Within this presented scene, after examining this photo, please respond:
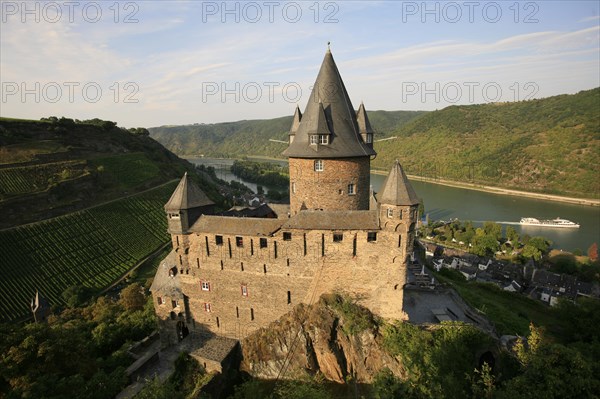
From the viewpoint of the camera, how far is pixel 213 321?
2148 centimetres

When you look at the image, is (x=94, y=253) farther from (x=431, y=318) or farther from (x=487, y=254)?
(x=487, y=254)

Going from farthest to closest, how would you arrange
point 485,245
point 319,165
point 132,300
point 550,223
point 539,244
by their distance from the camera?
point 550,223 < point 485,245 < point 539,244 < point 132,300 < point 319,165

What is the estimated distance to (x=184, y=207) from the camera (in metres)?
19.5

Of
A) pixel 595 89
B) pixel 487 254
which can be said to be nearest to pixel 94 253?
pixel 487 254

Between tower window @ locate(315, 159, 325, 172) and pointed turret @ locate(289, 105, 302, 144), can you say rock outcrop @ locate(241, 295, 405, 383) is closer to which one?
tower window @ locate(315, 159, 325, 172)

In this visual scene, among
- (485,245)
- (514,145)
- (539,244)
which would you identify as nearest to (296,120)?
(485,245)

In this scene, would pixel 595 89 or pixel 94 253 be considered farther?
pixel 595 89

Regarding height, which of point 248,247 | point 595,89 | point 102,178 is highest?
point 595,89

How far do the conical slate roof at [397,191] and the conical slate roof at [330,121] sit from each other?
8.80ft

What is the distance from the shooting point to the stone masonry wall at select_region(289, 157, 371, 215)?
1997 centimetres

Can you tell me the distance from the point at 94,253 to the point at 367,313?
46.2m

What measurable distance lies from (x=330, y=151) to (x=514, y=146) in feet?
446

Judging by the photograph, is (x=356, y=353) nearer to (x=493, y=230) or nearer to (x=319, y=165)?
(x=319, y=165)

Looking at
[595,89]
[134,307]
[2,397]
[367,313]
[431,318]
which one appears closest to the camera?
[2,397]
